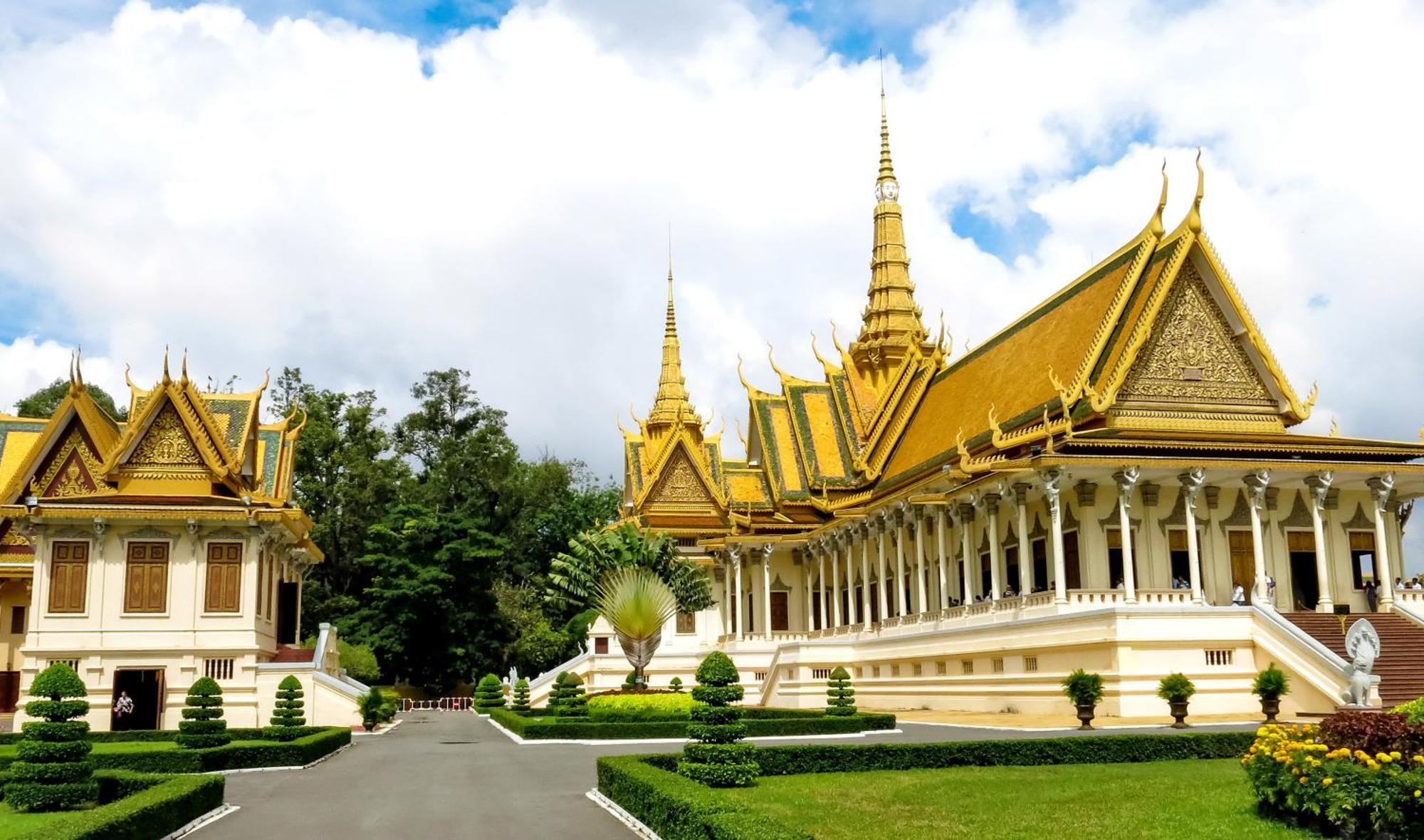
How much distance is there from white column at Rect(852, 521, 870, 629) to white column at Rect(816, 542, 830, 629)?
1.88 m

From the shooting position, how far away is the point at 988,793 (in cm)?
1402

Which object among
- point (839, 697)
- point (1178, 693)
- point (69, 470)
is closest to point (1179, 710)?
point (1178, 693)

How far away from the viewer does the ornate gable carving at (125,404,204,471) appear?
31.7m

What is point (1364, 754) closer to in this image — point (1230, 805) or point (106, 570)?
point (1230, 805)

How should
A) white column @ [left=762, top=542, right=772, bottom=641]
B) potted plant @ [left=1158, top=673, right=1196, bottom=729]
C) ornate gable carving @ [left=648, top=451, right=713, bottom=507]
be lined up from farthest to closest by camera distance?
ornate gable carving @ [left=648, top=451, right=713, bottom=507] → white column @ [left=762, top=542, right=772, bottom=641] → potted plant @ [left=1158, top=673, right=1196, bottom=729]

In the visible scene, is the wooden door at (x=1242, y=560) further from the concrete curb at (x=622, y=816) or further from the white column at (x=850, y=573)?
the concrete curb at (x=622, y=816)

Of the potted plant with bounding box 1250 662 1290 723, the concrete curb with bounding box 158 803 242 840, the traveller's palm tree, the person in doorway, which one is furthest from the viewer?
the traveller's palm tree

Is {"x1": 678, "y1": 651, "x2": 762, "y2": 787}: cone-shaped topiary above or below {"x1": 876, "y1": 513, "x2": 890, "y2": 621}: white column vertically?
below

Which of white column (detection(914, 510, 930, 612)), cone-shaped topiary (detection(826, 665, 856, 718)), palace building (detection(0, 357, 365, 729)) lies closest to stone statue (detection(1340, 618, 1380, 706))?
cone-shaped topiary (detection(826, 665, 856, 718))

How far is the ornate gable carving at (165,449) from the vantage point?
3169 centimetres

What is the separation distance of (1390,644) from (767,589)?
23060 mm

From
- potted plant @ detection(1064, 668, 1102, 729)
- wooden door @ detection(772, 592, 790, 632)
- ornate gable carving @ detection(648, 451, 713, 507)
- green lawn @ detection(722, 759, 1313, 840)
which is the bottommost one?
green lawn @ detection(722, 759, 1313, 840)

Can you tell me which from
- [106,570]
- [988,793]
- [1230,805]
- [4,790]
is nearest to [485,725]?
[106,570]

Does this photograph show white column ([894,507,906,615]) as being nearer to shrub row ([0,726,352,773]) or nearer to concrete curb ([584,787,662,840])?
shrub row ([0,726,352,773])
